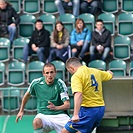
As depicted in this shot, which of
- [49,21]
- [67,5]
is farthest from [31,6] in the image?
[67,5]

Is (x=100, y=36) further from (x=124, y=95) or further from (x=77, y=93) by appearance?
(x=77, y=93)

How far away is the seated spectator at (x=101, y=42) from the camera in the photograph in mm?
12499

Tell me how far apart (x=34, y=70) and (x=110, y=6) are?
3.38 meters

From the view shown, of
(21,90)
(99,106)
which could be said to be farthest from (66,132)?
(21,90)

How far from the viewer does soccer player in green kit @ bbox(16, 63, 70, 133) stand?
7.73 metres

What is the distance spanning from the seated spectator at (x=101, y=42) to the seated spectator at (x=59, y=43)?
0.63m

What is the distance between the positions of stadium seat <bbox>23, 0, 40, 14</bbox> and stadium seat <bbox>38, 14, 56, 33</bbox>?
0.88 ft

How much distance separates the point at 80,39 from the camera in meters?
12.7

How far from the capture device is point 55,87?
782cm

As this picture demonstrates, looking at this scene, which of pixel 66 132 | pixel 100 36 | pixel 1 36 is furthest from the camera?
pixel 1 36

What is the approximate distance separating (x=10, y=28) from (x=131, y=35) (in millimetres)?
3070

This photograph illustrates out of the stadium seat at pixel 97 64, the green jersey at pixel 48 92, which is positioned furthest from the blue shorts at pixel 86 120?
the stadium seat at pixel 97 64

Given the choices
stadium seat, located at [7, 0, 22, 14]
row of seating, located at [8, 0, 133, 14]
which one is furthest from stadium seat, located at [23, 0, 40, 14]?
stadium seat, located at [7, 0, 22, 14]

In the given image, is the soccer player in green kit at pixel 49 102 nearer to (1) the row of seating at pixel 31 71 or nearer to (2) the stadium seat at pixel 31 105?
(2) the stadium seat at pixel 31 105
